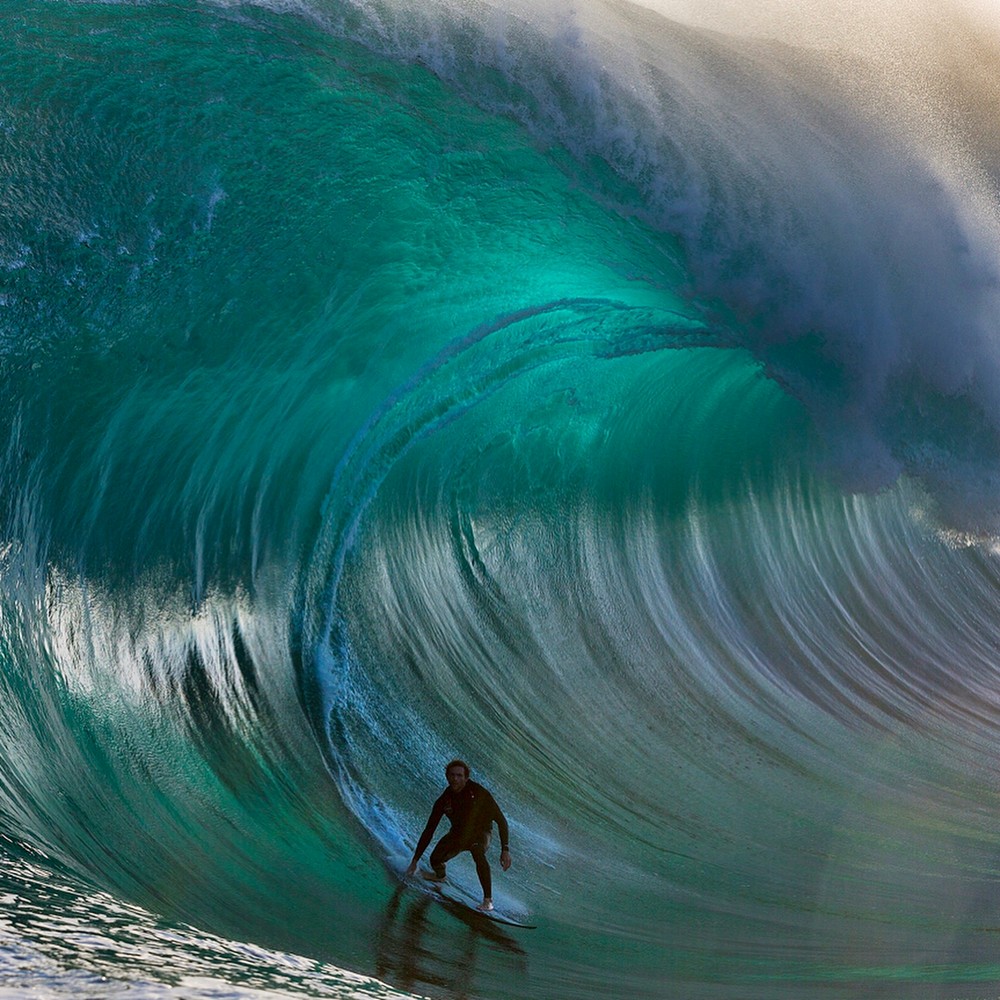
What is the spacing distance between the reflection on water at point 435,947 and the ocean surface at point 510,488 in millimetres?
25

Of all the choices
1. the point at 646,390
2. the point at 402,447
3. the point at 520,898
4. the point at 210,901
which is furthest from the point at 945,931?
the point at 646,390

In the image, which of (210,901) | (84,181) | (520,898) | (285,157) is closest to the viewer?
(210,901)

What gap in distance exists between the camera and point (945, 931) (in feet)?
13.8

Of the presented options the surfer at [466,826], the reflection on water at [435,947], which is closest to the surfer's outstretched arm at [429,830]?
the surfer at [466,826]

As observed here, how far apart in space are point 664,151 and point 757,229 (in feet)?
2.26

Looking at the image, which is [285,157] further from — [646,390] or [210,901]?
[210,901]

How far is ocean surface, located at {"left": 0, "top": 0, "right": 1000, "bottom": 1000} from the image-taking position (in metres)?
3.98

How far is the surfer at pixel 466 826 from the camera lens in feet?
12.9

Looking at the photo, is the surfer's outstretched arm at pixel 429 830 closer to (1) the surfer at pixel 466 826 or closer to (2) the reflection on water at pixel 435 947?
(1) the surfer at pixel 466 826

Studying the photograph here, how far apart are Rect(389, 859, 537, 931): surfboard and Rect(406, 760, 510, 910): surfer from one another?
1.0 inches

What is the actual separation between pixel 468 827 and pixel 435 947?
493 millimetres

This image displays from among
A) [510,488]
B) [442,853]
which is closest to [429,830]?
[442,853]

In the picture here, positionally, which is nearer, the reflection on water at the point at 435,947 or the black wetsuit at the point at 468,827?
the reflection on water at the point at 435,947

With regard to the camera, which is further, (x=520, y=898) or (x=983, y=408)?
(x=983, y=408)
